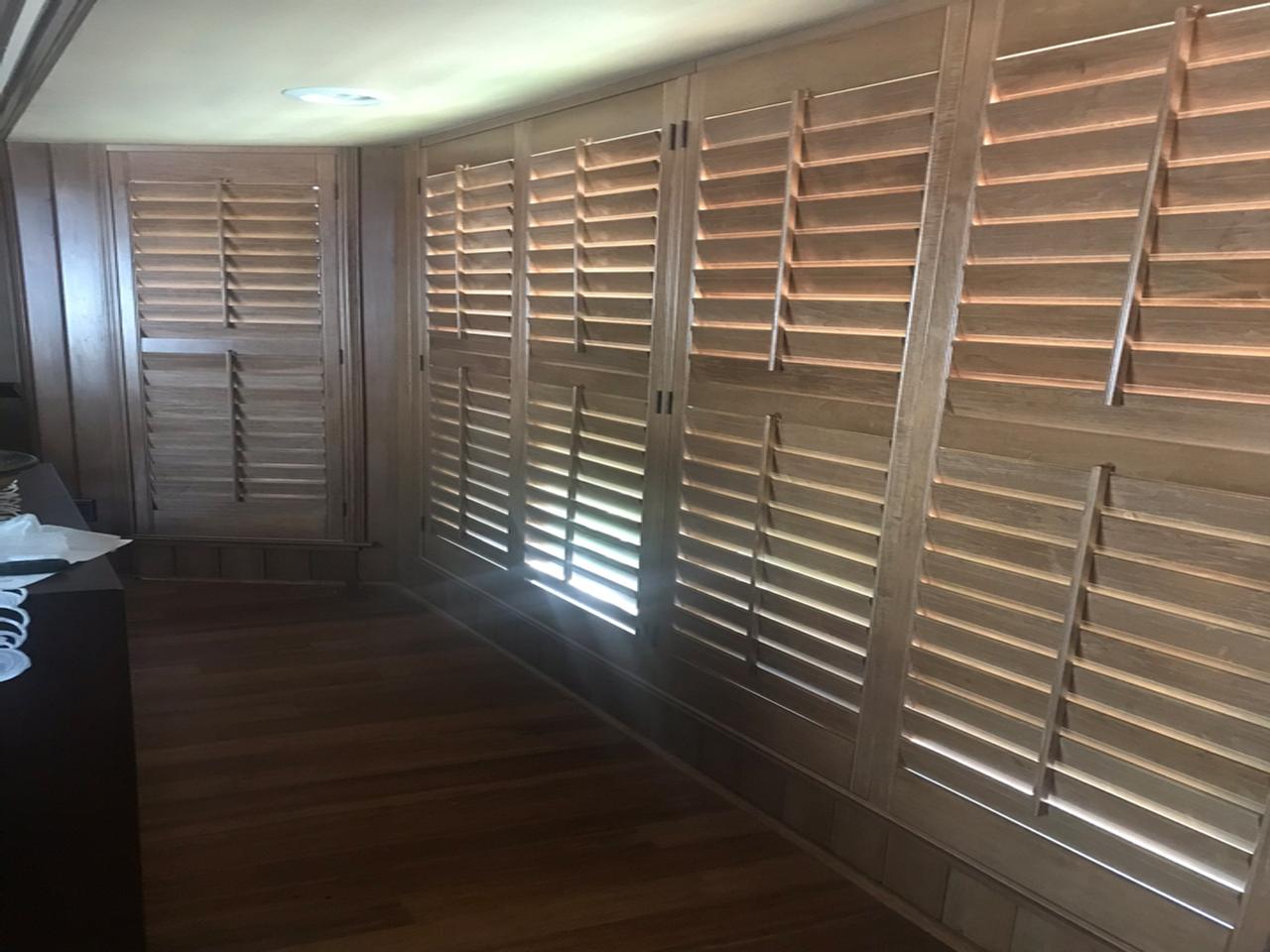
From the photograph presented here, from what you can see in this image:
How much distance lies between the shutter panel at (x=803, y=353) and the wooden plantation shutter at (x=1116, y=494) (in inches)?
6.9

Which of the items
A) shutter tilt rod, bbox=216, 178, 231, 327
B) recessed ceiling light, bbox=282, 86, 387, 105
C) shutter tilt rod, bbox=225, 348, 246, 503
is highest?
recessed ceiling light, bbox=282, 86, 387, 105

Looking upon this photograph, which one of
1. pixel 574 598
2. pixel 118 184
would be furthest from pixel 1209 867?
pixel 118 184

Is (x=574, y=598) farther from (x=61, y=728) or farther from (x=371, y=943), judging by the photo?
(x=61, y=728)

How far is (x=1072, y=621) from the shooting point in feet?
4.88

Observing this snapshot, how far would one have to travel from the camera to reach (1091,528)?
1.46 meters

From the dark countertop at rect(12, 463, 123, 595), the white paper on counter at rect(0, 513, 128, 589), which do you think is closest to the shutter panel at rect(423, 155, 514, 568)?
the dark countertop at rect(12, 463, 123, 595)

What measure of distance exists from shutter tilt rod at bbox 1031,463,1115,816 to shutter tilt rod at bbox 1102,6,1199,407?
15cm

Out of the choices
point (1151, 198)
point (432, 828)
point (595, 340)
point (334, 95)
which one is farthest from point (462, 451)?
point (1151, 198)

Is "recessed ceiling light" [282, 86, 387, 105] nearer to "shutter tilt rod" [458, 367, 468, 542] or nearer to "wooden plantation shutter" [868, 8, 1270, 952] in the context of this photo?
"shutter tilt rod" [458, 367, 468, 542]

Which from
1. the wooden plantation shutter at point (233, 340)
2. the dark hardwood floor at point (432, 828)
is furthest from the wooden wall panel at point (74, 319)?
the dark hardwood floor at point (432, 828)

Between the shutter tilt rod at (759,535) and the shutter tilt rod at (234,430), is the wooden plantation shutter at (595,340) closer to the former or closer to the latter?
the shutter tilt rod at (759,535)

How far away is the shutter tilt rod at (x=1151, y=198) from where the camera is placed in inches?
51.1

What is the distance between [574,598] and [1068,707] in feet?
4.91

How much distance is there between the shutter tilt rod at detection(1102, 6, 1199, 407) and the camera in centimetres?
130
